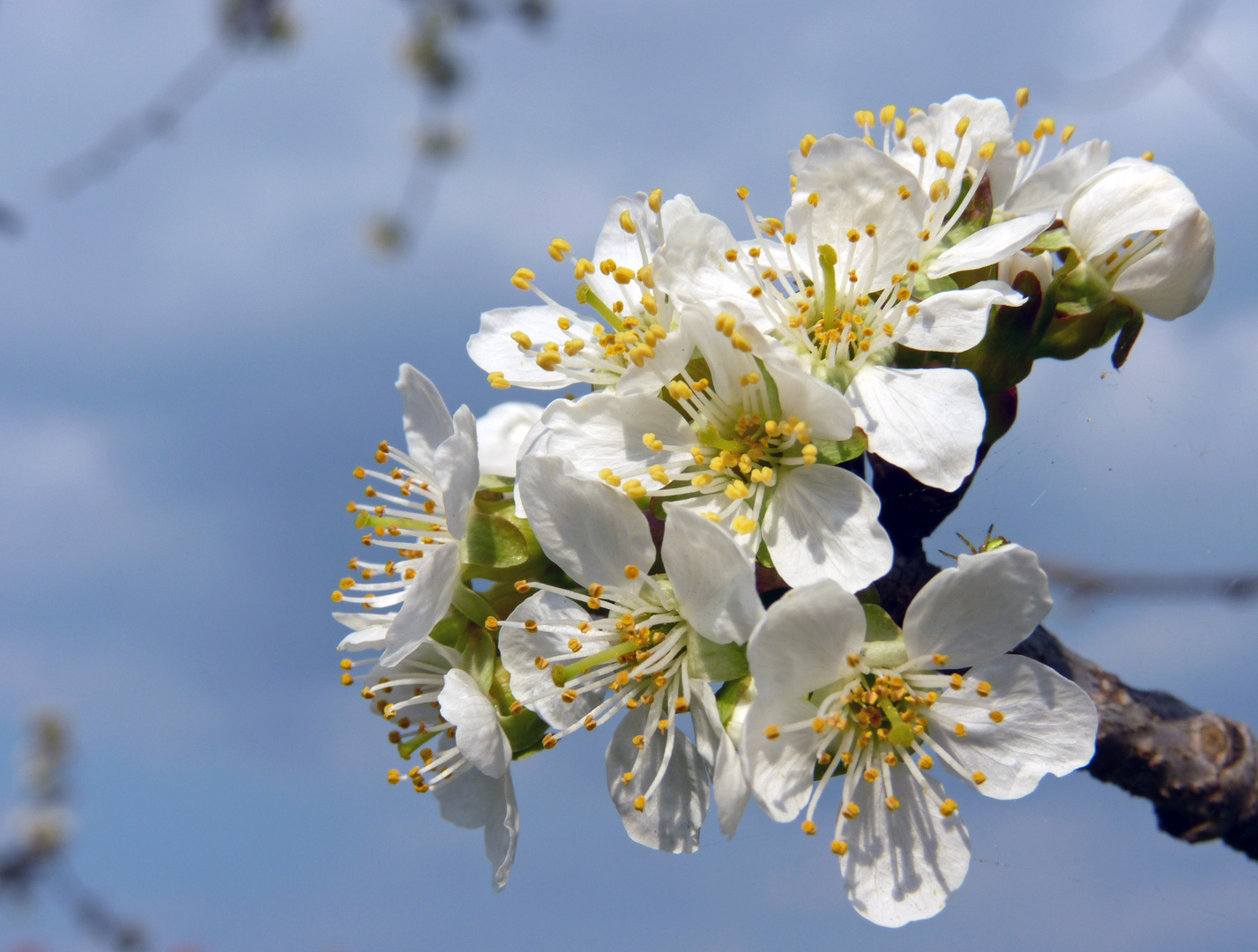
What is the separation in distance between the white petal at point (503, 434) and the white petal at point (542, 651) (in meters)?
0.53

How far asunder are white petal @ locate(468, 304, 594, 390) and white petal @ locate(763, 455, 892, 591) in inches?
18.7

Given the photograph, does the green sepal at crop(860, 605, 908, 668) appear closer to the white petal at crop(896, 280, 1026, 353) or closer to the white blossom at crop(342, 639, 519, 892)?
the white petal at crop(896, 280, 1026, 353)

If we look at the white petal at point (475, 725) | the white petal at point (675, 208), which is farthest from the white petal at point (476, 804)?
the white petal at point (675, 208)

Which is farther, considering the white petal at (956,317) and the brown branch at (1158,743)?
the brown branch at (1158,743)

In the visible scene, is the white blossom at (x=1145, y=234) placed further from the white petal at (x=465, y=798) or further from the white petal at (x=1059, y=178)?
the white petal at (x=465, y=798)

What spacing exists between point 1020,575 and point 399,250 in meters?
5.79

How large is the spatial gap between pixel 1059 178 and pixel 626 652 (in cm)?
111

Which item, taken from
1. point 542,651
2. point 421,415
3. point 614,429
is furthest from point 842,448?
point 421,415

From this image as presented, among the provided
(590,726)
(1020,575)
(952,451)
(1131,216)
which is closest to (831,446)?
(952,451)

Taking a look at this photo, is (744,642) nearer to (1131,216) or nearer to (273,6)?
(1131,216)

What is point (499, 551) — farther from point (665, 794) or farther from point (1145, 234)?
point (1145, 234)

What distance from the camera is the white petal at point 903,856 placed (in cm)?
125

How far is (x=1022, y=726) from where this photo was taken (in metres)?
Result: 1.24

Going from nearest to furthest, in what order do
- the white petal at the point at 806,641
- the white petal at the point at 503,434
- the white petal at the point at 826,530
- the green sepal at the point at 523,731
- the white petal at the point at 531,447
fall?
the white petal at the point at 806,641 < the white petal at the point at 826,530 < the white petal at the point at 531,447 < the green sepal at the point at 523,731 < the white petal at the point at 503,434
